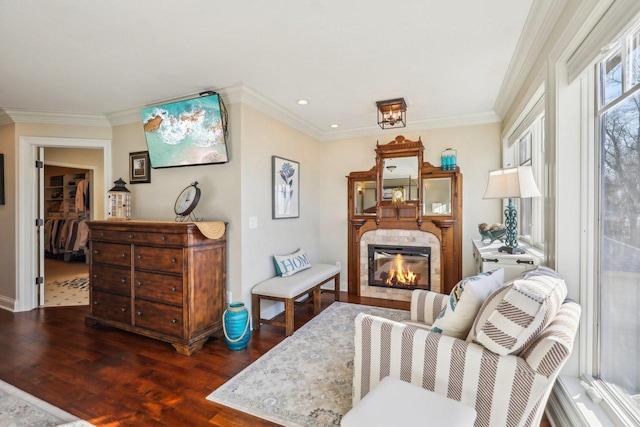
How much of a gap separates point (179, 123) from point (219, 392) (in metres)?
2.47

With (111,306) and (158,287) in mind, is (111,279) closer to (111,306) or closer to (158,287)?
(111,306)

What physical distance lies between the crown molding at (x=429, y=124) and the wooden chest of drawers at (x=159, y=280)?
7.84 feet

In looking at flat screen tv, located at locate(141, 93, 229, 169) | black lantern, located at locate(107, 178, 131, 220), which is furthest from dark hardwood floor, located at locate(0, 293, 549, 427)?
flat screen tv, located at locate(141, 93, 229, 169)

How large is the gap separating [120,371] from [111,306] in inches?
37.1

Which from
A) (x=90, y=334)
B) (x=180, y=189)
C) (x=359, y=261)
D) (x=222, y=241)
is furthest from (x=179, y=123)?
(x=359, y=261)

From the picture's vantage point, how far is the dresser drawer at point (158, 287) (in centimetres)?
260

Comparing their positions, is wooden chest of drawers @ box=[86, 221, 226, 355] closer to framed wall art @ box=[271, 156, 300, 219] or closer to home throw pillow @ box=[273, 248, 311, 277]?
home throw pillow @ box=[273, 248, 311, 277]

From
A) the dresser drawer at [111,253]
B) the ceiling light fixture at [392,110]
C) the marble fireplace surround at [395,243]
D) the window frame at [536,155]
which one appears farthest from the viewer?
the marble fireplace surround at [395,243]

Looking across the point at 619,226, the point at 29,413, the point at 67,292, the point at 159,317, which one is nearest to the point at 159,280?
the point at 159,317

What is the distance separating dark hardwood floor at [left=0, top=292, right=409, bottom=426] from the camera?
5.90 ft

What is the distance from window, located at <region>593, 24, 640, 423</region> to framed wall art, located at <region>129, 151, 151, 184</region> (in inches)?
154

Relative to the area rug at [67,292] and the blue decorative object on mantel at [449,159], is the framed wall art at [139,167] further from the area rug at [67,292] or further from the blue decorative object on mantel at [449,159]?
the blue decorative object on mantel at [449,159]

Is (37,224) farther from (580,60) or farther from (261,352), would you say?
(580,60)

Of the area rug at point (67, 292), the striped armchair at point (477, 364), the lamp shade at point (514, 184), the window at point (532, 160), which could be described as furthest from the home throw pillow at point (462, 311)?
the area rug at point (67, 292)
